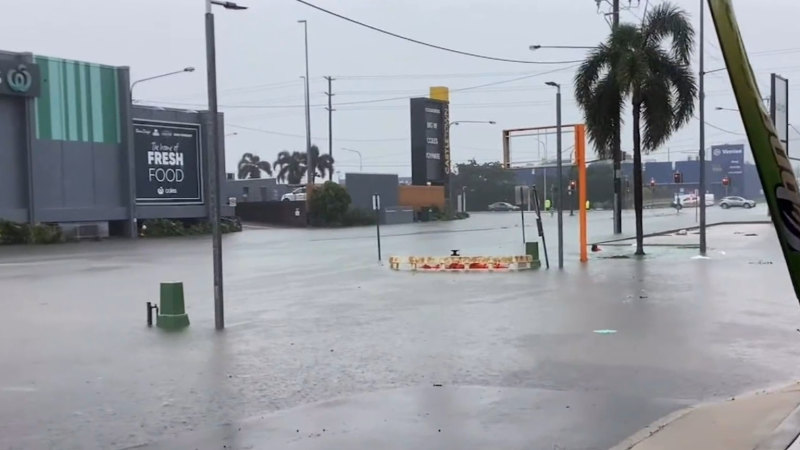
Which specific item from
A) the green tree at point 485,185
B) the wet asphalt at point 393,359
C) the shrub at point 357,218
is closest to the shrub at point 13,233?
the wet asphalt at point 393,359

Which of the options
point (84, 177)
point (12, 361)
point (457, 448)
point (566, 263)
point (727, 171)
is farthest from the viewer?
point (727, 171)

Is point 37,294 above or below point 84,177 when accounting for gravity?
below

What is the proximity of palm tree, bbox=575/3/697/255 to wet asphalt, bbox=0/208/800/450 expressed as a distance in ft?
25.2

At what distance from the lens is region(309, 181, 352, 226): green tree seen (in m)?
66.2

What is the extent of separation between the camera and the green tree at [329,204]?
66.2m

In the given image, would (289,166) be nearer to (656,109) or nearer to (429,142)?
(429,142)

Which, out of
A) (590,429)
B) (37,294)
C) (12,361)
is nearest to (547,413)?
(590,429)

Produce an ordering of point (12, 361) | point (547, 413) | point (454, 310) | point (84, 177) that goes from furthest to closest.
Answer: point (84, 177)
point (454, 310)
point (12, 361)
point (547, 413)

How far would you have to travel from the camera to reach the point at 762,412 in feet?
24.8

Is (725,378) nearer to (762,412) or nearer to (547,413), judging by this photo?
(762,412)

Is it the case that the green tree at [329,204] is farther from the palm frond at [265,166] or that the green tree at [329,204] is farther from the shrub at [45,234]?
the palm frond at [265,166]

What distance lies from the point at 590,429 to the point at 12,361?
24.7 ft

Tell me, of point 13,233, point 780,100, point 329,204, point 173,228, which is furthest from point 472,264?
point 329,204

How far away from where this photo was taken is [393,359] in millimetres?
10766
